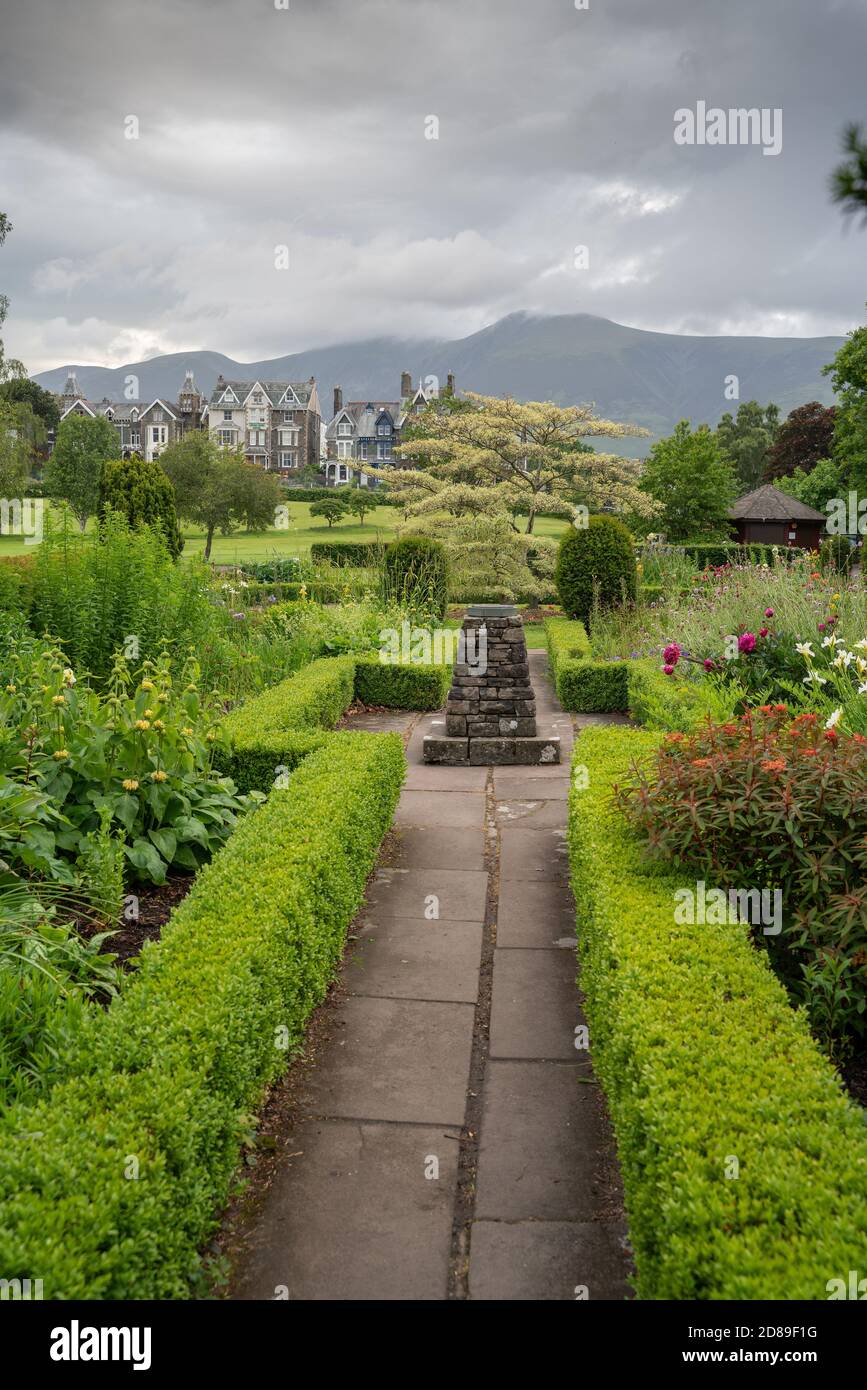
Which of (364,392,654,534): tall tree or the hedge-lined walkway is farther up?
(364,392,654,534): tall tree

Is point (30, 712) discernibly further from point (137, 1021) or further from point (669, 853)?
point (669, 853)

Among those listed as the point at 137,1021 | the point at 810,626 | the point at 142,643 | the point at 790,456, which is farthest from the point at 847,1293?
the point at 790,456

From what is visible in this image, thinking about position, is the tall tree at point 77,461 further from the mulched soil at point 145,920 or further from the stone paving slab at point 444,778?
the mulched soil at point 145,920

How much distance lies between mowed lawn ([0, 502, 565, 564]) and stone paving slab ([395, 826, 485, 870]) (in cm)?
2217

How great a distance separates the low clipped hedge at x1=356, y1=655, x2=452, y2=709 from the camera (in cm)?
1026

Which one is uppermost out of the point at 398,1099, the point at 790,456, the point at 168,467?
the point at 790,456

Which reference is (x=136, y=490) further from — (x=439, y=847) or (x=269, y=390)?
(x=269, y=390)

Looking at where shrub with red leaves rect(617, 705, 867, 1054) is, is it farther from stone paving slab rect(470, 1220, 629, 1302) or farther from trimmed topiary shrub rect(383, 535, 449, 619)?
trimmed topiary shrub rect(383, 535, 449, 619)


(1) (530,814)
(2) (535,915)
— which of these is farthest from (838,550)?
(2) (535,915)

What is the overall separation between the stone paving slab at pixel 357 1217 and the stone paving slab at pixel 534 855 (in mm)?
2423

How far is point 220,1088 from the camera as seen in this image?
8.68 feet

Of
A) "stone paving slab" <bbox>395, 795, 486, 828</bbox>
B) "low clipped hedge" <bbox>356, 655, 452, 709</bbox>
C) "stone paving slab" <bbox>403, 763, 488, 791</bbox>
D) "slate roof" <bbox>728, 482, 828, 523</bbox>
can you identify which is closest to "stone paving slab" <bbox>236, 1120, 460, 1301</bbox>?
"stone paving slab" <bbox>395, 795, 486, 828</bbox>

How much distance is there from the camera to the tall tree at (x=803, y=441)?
45.9 m
